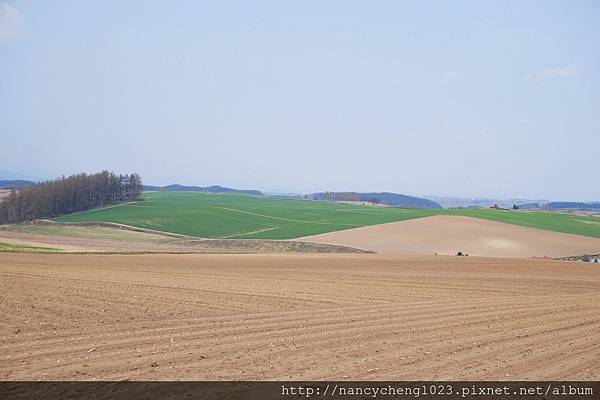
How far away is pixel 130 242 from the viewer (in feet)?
196

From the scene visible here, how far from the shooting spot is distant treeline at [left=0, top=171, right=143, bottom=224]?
82.4m

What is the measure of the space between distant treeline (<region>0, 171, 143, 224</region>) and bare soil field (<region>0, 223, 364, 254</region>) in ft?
43.6

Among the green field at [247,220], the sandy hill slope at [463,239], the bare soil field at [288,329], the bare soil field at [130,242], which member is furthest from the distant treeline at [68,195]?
the bare soil field at [288,329]

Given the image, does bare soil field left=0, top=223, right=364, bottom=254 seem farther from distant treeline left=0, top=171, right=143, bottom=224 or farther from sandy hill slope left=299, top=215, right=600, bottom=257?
distant treeline left=0, top=171, right=143, bottom=224

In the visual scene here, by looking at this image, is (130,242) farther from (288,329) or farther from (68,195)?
(288,329)

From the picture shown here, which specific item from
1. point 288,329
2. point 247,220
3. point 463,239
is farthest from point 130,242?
point 288,329

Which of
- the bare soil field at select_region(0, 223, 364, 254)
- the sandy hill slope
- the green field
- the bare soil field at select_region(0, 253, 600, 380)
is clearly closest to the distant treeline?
the green field

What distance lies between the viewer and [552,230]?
219 feet

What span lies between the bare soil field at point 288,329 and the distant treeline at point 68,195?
62.7 meters

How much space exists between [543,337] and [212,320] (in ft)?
24.7

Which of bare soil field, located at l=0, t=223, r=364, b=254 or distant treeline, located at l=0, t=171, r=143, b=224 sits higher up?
distant treeline, located at l=0, t=171, r=143, b=224

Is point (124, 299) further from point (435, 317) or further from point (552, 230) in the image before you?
point (552, 230)

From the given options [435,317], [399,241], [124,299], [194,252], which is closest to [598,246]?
[399,241]

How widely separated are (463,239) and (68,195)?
5878 cm
